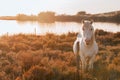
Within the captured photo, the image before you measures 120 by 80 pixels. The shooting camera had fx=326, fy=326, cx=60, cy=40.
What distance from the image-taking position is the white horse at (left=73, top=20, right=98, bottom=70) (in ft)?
32.2

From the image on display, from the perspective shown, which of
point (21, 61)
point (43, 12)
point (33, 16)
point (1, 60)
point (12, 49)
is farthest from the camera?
point (33, 16)

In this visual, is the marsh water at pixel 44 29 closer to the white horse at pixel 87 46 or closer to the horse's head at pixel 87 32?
the white horse at pixel 87 46

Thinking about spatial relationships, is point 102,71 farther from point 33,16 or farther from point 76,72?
point 33,16

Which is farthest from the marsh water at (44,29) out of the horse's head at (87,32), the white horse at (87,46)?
the horse's head at (87,32)

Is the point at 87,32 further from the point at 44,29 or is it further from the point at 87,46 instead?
the point at 44,29

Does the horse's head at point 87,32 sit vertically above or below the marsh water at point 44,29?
above

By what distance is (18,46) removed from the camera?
48.3 feet

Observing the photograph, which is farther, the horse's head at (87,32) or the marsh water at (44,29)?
the marsh water at (44,29)

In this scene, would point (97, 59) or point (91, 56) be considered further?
point (97, 59)

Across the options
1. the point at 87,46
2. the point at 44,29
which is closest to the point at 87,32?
the point at 87,46

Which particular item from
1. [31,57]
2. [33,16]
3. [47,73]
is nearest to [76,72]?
[47,73]

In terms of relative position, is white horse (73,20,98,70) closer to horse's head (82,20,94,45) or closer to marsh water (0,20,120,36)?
horse's head (82,20,94,45)

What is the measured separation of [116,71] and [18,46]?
6007 mm

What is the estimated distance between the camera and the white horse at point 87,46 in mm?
9828
